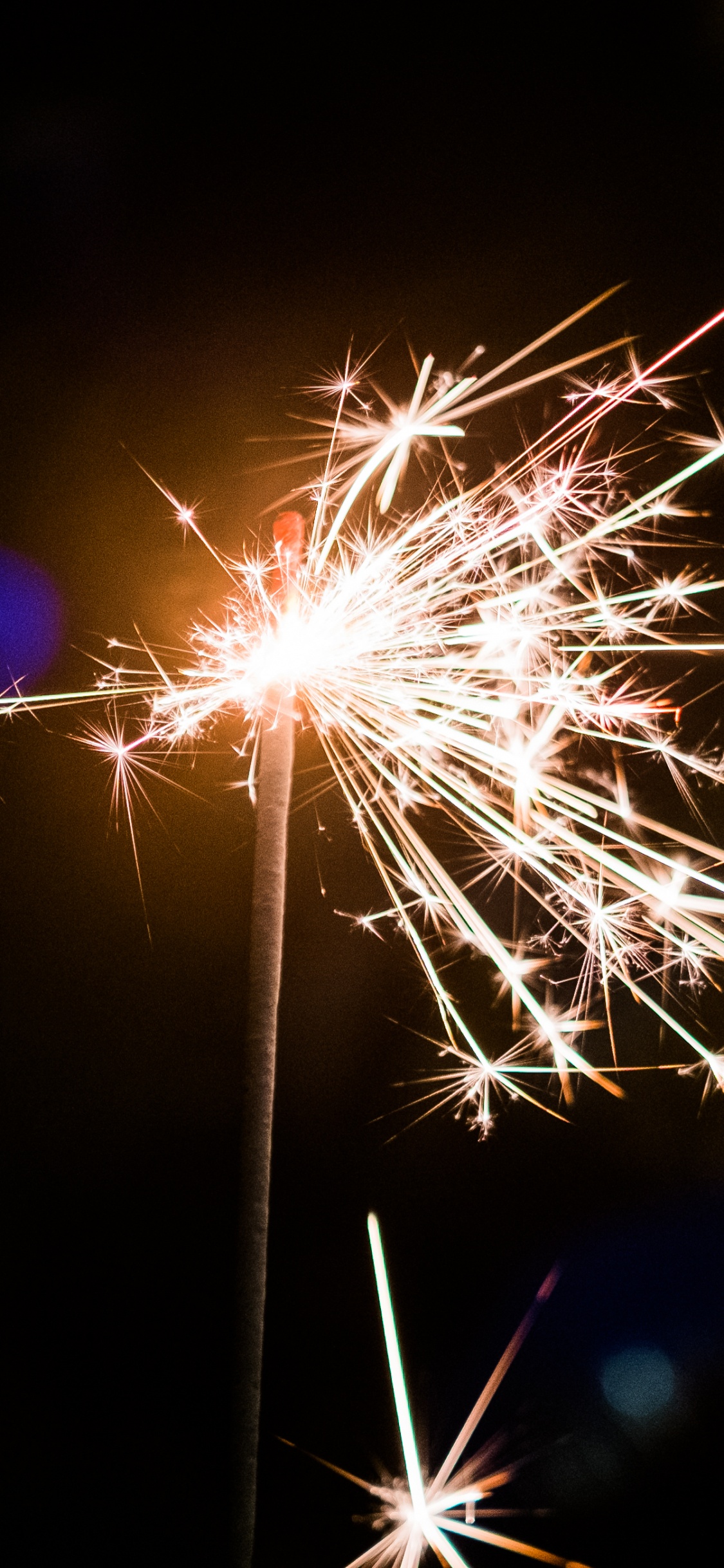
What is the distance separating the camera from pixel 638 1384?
6.27ft

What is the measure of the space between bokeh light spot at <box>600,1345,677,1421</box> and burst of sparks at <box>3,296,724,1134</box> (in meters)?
0.76

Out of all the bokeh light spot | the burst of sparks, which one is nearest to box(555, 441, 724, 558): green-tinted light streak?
the burst of sparks

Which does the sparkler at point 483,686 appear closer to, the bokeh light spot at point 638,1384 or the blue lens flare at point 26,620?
the blue lens flare at point 26,620

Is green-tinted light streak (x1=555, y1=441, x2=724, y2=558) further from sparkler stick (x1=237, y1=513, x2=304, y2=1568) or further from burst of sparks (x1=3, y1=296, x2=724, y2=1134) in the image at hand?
sparkler stick (x1=237, y1=513, x2=304, y2=1568)

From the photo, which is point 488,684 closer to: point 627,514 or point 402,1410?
point 627,514

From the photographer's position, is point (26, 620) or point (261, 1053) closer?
point (261, 1053)

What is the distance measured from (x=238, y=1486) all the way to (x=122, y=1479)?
846 millimetres

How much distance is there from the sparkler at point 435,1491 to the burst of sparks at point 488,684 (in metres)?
0.59

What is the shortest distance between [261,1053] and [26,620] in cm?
150

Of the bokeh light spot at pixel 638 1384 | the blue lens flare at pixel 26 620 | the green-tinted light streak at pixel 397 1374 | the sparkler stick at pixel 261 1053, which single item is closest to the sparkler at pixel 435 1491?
the green-tinted light streak at pixel 397 1374

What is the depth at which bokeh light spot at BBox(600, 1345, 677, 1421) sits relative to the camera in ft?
6.20

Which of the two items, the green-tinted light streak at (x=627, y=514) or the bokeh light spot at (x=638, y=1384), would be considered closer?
the green-tinted light streak at (x=627, y=514)

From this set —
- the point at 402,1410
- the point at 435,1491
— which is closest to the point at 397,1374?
the point at 402,1410

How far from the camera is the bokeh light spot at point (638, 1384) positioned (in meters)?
1.89
